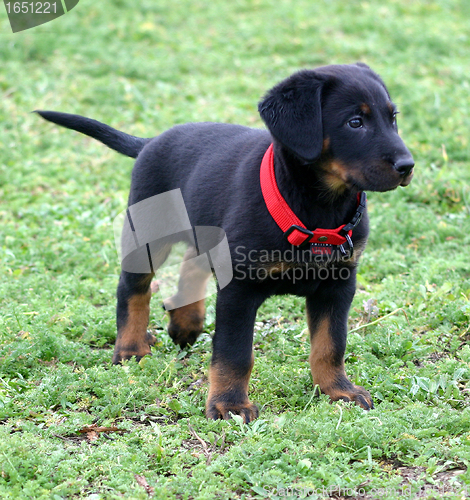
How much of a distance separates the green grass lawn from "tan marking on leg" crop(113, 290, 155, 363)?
0.47 ft

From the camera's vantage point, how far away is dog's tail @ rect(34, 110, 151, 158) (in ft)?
13.1

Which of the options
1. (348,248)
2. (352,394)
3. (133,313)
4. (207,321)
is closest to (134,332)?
(133,313)

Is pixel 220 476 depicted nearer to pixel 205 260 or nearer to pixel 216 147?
pixel 205 260

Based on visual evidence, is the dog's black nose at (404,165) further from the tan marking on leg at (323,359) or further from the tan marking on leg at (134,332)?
the tan marking on leg at (134,332)

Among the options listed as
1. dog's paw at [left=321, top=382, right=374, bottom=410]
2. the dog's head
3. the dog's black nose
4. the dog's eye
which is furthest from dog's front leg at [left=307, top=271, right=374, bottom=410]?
the dog's eye

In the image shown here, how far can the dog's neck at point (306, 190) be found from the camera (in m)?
3.00

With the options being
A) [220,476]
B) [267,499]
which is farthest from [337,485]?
[220,476]

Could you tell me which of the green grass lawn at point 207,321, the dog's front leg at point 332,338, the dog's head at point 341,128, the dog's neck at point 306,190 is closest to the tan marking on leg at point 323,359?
the dog's front leg at point 332,338

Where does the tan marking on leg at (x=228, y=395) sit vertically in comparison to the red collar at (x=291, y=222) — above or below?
below

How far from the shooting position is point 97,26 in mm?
10086

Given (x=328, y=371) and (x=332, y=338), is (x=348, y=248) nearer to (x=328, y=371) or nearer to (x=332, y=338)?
(x=332, y=338)

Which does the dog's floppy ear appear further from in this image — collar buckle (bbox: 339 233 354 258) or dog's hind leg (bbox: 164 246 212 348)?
dog's hind leg (bbox: 164 246 212 348)

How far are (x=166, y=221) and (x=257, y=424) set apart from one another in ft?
4.65

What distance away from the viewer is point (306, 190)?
9.95ft
